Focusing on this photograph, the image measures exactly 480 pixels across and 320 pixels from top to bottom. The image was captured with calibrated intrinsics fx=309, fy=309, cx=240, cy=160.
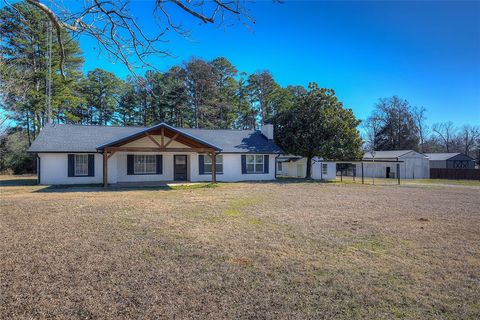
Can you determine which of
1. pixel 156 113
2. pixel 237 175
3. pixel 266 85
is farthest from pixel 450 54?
pixel 156 113

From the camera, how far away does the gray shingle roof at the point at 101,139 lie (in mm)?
17844

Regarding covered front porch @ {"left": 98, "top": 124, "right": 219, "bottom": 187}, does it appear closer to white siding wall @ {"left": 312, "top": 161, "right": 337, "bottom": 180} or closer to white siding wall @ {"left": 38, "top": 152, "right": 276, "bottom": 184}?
white siding wall @ {"left": 38, "top": 152, "right": 276, "bottom": 184}

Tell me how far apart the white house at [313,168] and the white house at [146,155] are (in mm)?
5400

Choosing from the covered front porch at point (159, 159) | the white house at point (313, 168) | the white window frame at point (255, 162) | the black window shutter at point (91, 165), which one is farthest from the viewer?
the white house at point (313, 168)

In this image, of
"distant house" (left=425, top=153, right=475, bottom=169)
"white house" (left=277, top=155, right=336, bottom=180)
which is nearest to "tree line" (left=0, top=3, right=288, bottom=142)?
"white house" (left=277, top=155, right=336, bottom=180)

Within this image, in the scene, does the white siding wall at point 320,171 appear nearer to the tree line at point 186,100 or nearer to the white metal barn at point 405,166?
the white metal barn at point 405,166

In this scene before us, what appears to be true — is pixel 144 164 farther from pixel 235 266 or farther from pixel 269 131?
pixel 235 266

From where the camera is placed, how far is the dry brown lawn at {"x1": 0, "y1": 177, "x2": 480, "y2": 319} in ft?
11.1

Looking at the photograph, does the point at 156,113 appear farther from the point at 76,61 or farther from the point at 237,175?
the point at 237,175

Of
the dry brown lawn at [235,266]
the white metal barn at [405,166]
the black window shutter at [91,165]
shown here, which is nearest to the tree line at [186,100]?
the white metal barn at [405,166]

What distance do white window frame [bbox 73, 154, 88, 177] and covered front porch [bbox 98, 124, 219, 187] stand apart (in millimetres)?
1334

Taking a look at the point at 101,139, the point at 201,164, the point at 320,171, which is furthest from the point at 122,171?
the point at 320,171

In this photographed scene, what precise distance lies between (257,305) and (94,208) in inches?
304

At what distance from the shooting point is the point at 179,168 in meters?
20.5
